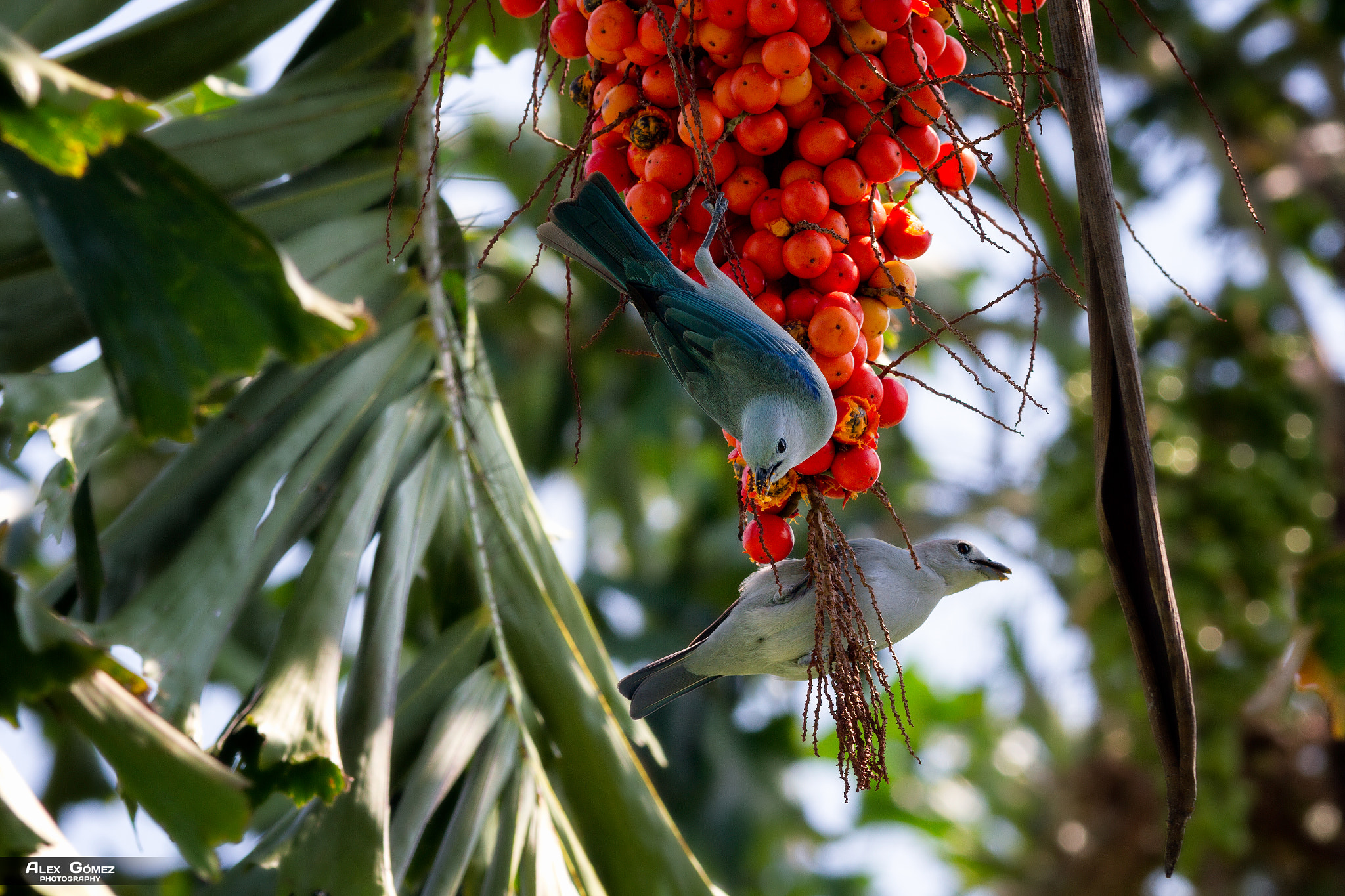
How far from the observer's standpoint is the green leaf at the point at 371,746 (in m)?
1.55

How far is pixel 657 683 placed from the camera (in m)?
1.55

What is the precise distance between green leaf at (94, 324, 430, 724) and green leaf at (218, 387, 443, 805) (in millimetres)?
60

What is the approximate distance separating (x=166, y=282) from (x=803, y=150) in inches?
32.0

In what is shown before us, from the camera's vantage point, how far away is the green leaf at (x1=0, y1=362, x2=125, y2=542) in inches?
60.7

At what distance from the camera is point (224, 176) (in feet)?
6.06

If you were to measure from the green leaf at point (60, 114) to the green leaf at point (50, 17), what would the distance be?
59 centimetres

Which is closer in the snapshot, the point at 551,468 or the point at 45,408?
the point at 45,408

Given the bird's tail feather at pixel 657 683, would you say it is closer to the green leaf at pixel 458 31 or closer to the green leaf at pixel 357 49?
the green leaf at pixel 458 31

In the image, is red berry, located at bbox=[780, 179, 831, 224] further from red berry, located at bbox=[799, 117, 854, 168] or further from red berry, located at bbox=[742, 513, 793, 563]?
red berry, located at bbox=[742, 513, 793, 563]

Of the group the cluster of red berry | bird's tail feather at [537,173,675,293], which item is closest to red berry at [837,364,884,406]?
the cluster of red berry

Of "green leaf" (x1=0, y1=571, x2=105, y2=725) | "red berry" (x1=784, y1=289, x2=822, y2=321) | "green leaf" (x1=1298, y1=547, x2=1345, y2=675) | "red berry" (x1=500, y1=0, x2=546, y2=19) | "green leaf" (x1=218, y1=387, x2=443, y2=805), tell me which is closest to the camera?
"green leaf" (x1=0, y1=571, x2=105, y2=725)

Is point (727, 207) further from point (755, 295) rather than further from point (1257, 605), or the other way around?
point (1257, 605)

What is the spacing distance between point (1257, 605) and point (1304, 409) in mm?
762

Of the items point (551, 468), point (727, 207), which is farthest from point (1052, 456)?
point (727, 207)
